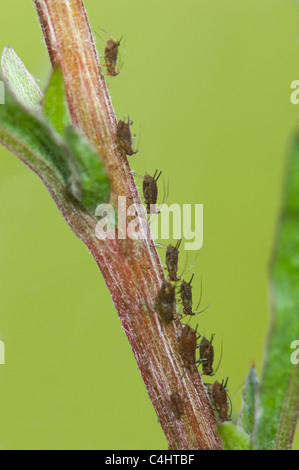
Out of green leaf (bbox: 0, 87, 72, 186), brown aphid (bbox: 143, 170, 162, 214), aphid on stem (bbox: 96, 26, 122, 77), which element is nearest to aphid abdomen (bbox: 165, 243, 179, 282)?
brown aphid (bbox: 143, 170, 162, 214)

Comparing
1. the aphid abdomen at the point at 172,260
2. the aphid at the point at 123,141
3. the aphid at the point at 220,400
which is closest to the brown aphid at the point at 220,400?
the aphid at the point at 220,400

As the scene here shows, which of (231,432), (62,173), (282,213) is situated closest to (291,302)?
(282,213)

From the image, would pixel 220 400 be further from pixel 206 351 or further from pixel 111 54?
pixel 111 54

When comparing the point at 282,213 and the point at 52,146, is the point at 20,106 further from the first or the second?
the point at 282,213

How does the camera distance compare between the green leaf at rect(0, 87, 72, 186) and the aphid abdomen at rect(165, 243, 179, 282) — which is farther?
the aphid abdomen at rect(165, 243, 179, 282)

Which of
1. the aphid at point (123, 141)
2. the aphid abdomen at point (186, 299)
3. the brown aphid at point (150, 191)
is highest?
the aphid at point (123, 141)

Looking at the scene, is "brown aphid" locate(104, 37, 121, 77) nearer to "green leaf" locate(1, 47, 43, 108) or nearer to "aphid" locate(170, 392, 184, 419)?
"green leaf" locate(1, 47, 43, 108)

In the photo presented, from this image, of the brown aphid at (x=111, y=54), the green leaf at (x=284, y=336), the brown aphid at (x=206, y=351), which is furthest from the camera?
the brown aphid at (x=111, y=54)

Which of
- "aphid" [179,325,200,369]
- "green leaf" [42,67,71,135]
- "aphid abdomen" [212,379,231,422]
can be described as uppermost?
"green leaf" [42,67,71,135]

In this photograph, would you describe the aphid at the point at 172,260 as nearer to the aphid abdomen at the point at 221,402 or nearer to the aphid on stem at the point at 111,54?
the aphid abdomen at the point at 221,402
